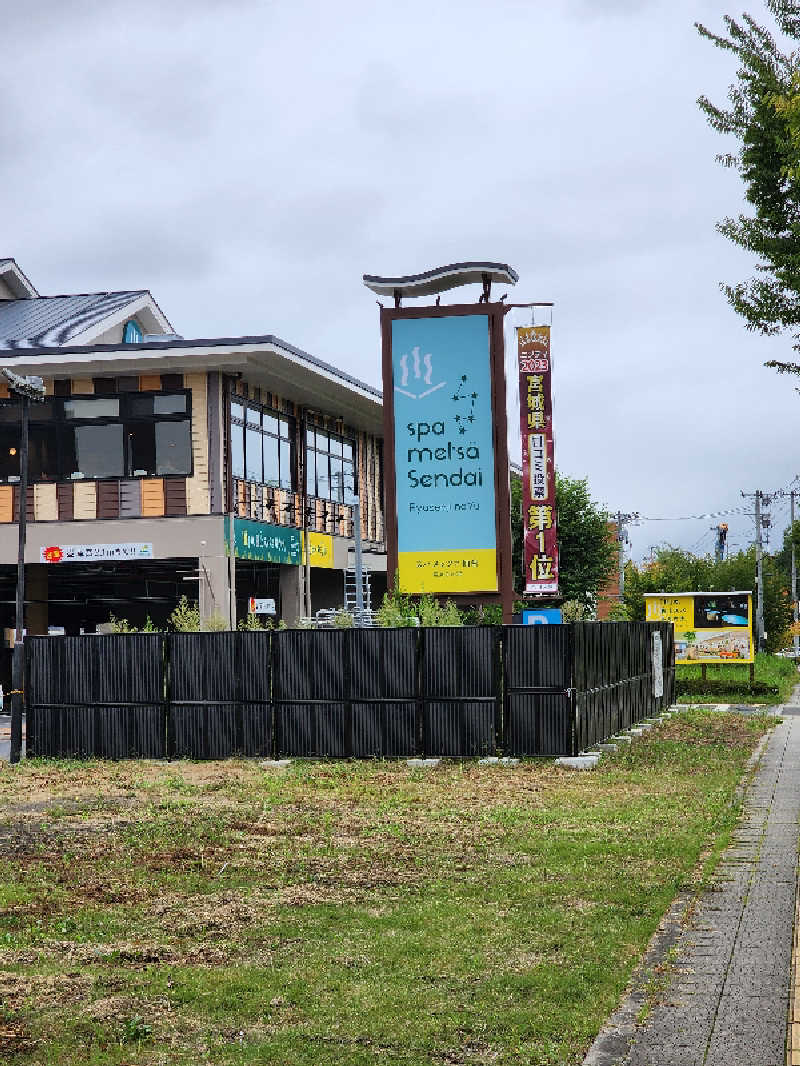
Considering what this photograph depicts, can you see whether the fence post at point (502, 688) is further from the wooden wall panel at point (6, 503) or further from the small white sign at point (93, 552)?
the wooden wall panel at point (6, 503)

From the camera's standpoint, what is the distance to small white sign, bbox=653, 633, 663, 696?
1132 inches

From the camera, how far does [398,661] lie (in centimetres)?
2041

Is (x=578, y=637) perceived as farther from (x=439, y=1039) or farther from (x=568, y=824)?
(x=439, y=1039)

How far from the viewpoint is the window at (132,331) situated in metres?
43.9

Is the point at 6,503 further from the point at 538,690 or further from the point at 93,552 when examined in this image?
the point at 538,690

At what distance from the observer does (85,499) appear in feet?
120

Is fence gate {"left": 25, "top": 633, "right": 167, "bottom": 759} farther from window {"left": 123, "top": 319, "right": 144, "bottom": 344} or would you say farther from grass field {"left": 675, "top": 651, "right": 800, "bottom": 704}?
window {"left": 123, "top": 319, "right": 144, "bottom": 344}

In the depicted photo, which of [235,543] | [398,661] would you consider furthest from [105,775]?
[235,543]

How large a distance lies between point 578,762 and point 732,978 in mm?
11542

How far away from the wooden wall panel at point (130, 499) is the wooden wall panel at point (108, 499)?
169 millimetres

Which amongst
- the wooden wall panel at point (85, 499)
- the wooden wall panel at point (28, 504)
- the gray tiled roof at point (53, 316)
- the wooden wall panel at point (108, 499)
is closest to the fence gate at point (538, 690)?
the wooden wall panel at point (108, 499)

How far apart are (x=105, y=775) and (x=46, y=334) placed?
24.2 meters

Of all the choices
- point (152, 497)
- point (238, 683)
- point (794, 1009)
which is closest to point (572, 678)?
point (238, 683)

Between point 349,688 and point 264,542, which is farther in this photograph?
point 264,542
